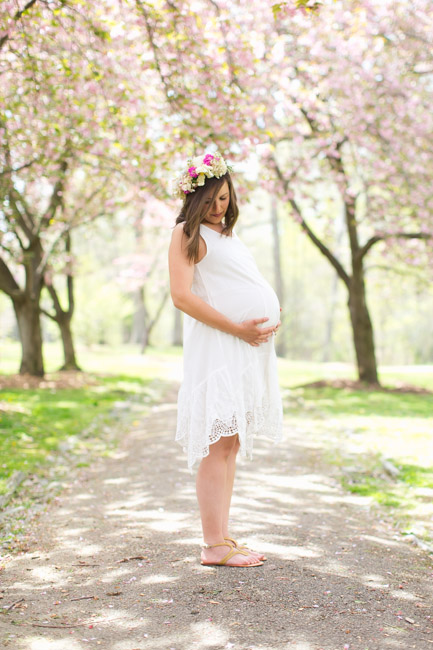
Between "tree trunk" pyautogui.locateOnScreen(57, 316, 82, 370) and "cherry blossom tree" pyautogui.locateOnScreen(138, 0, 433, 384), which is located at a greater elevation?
"cherry blossom tree" pyautogui.locateOnScreen(138, 0, 433, 384)

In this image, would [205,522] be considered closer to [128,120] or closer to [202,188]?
[202,188]

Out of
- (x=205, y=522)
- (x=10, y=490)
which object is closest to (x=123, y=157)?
(x=10, y=490)

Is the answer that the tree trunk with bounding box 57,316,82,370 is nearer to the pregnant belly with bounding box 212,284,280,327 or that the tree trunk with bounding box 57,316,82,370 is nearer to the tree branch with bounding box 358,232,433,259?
the tree branch with bounding box 358,232,433,259

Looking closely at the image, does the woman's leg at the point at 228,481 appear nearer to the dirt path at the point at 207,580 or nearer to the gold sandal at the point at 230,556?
the gold sandal at the point at 230,556

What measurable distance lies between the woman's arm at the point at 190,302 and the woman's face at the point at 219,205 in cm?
22

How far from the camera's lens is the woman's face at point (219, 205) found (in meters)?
3.20

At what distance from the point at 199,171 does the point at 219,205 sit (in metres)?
0.21

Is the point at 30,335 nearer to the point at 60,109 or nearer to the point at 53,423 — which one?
the point at 53,423

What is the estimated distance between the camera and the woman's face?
10.5ft

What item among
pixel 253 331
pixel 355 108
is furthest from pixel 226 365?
pixel 355 108

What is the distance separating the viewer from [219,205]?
10.6ft

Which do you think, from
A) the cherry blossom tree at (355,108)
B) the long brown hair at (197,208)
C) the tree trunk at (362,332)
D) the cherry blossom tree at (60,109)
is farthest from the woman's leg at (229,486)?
the tree trunk at (362,332)

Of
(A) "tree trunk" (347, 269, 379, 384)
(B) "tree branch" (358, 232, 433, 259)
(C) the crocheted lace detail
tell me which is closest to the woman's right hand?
(C) the crocheted lace detail

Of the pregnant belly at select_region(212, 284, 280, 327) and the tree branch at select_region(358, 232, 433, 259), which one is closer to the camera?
the pregnant belly at select_region(212, 284, 280, 327)
